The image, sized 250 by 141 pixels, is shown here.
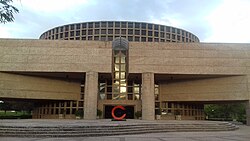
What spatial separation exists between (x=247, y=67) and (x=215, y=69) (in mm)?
4165

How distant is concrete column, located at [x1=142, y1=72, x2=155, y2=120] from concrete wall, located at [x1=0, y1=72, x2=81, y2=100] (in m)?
10.5

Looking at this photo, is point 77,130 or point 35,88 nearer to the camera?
point 77,130

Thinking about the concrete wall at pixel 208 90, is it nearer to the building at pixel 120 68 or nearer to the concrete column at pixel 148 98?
the building at pixel 120 68

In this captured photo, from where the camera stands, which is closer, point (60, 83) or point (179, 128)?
point (179, 128)

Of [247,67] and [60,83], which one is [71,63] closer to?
[60,83]

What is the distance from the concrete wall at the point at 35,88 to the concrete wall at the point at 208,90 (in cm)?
1376

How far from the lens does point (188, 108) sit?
35219 millimetres

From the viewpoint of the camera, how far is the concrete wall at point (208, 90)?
1129 inches

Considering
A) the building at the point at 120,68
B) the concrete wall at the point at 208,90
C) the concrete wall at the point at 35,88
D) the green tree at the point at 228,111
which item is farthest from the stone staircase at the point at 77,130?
the green tree at the point at 228,111

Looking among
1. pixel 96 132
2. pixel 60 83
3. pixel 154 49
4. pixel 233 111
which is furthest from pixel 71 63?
pixel 233 111

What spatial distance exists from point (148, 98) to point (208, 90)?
855 centimetres

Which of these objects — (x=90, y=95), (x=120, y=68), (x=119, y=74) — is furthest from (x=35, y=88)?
(x=120, y=68)

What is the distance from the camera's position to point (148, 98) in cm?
2847

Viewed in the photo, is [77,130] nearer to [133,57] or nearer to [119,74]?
[133,57]
